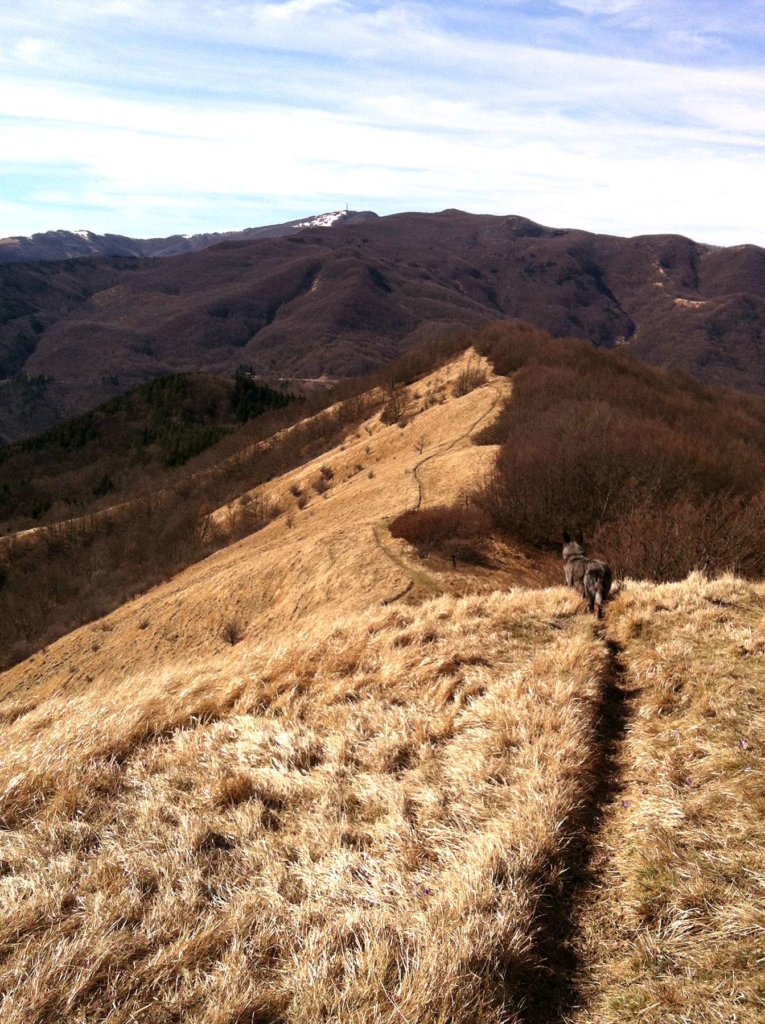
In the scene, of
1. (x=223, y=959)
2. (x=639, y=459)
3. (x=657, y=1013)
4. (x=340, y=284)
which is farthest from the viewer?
(x=340, y=284)

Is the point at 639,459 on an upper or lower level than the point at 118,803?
upper

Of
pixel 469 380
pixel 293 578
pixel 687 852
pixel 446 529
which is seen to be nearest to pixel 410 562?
pixel 446 529

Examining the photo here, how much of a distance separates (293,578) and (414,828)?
10800 millimetres

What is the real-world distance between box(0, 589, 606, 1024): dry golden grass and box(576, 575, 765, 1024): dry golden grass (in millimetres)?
322

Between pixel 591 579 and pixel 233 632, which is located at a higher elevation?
pixel 591 579

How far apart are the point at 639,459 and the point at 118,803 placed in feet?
47.5

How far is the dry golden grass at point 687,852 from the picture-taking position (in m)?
2.80

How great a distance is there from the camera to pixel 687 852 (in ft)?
11.6

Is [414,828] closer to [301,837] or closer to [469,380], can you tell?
[301,837]

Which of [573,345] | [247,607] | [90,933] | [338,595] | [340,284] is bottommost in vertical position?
[247,607]

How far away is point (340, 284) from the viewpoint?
189 meters

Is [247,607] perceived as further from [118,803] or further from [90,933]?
[90,933]

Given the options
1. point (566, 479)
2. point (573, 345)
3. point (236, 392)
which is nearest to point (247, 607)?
point (566, 479)

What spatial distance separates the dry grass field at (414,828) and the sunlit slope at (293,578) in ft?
12.3
